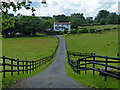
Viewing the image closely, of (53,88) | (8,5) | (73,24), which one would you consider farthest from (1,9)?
(73,24)

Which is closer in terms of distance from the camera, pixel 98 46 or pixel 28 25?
pixel 98 46

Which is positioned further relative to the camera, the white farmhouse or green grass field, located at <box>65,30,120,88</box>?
the white farmhouse

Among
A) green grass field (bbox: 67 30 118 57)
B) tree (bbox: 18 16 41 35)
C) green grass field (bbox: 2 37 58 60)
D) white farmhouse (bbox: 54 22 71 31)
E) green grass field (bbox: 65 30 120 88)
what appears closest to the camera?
green grass field (bbox: 65 30 120 88)

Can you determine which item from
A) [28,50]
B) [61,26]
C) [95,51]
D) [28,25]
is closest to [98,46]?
[95,51]

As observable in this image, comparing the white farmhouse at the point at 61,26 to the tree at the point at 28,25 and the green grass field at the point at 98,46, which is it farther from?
the green grass field at the point at 98,46

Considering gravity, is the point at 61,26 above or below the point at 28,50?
above

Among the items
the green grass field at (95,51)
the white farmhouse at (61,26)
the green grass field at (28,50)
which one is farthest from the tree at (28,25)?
the green grass field at (95,51)

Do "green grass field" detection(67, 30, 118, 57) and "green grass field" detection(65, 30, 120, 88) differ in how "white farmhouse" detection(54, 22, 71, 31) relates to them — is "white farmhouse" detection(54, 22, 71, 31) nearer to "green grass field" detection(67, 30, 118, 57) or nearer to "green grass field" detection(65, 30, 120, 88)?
"green grass field" detection(67, 30, 118, 57)

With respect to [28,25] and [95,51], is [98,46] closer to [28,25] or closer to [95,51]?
[95,51]

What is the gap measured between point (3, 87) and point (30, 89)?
1.36 metres

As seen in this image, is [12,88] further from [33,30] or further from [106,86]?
[33,30]

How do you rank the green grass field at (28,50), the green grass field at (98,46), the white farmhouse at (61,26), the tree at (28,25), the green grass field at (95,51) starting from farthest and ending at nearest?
the white farmhouse at (61,26)
the tree at (28,25)
the green grass field at (98,46)
the green grass field at (28,50)
the green grass field at (95,51)

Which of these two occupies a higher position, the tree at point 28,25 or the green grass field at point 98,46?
the tree at point 28,25

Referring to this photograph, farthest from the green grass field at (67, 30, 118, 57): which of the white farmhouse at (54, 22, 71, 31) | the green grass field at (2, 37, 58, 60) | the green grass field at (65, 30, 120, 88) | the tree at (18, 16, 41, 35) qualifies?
the white farmhouse at (54, 22, 71, 31)
